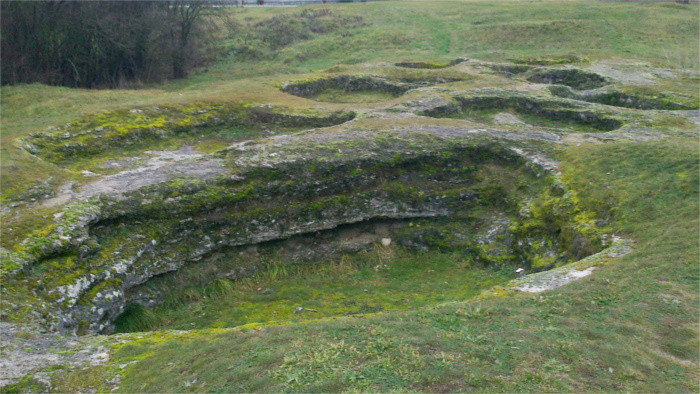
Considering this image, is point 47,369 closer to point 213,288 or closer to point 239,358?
point 239,358

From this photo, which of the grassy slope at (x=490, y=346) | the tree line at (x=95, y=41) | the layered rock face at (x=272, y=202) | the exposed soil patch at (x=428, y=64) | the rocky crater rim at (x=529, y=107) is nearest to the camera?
the grassy slope at (x=490, y=346)

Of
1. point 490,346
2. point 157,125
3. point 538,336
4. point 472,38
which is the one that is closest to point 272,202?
point 157,125

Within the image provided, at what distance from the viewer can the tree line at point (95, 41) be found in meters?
26.3

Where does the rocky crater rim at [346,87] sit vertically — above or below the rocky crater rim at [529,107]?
above

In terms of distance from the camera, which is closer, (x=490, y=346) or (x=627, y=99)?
(x=490, y=346)

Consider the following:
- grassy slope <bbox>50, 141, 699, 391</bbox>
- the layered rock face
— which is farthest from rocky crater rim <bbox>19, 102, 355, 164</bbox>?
grassy slope <bbox>50, 141, 699, 391</bbox>

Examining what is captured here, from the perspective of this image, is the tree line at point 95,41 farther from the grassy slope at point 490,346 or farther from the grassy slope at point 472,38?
the grassy slope at point 490,346

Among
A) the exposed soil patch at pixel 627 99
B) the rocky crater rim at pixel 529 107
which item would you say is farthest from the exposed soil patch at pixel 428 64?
the rocky crater rim at pixel 529 107

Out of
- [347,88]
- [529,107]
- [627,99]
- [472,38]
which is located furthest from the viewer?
[472,38]

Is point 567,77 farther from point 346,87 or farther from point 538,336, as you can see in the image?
point 538,336

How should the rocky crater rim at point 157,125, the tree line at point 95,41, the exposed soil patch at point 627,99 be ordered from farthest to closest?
the tree line at point 95,41
the exposed soil patch at point 627,99
the rocky crater rim at point 157,125

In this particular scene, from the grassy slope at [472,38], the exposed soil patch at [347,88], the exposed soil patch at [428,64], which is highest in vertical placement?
the grassy slope at [472,38]

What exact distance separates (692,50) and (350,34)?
27741 mm

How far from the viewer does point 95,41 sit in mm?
28547
